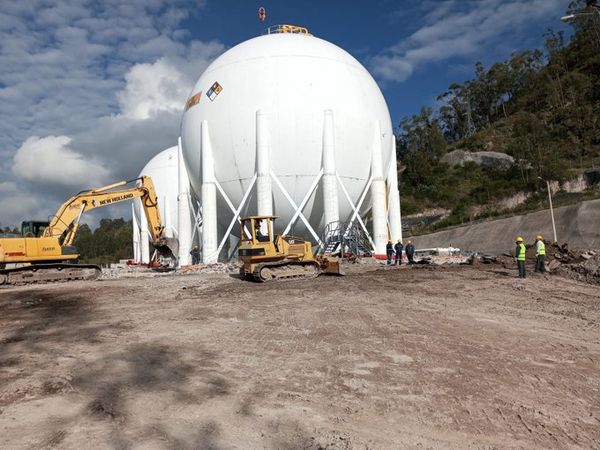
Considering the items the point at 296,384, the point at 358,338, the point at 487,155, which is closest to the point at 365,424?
the point at 296,384

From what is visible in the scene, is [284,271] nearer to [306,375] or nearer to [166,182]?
[306,375]

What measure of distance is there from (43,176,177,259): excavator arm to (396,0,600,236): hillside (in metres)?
21.7

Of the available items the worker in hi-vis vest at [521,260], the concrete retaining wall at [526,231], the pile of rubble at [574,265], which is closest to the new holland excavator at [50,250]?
the worker in hi-vis vest at [521,260]

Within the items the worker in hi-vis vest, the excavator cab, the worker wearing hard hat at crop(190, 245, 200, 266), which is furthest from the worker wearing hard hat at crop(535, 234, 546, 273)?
the excavator cab

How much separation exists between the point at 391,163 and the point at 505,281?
884cm

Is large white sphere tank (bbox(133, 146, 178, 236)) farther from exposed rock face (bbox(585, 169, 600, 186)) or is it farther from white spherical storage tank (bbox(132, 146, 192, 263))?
exposed rock face (bbox(585, 169, 600, 186))

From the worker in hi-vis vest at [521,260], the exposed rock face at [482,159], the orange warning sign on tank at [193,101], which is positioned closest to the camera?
the worker in hi-vis vest at [521,260]

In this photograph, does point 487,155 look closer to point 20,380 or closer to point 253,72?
point 253,72

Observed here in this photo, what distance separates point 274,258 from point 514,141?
4498cm

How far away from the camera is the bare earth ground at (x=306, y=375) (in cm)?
317

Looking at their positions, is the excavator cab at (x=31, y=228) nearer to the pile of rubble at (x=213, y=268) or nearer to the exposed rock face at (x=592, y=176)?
the pile of rubble at (x=213, y=268)

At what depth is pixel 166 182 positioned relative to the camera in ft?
97.2

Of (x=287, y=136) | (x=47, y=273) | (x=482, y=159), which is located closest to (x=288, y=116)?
(x=287, y=136)

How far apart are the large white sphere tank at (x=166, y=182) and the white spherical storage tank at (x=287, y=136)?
1185 centimetres
